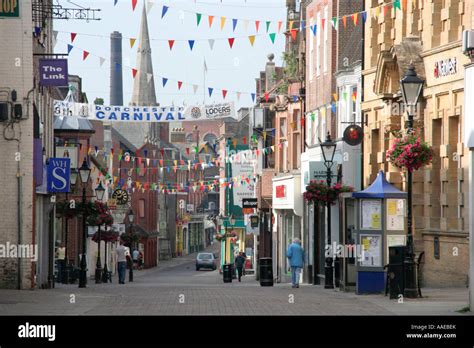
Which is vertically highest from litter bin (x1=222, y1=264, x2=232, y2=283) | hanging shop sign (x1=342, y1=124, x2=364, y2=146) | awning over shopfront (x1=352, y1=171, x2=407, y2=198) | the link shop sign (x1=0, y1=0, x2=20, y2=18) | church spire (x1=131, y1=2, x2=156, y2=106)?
church spire (x1=131, y1=2, x2=156, y2=106)

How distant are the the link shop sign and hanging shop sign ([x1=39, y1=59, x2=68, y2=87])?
7850mm

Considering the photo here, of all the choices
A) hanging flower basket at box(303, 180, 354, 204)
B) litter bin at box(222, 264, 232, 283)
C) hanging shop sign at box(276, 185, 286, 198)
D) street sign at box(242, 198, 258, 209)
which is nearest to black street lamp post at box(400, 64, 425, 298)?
hanging flower basket at box(303, 180, 354, 204)

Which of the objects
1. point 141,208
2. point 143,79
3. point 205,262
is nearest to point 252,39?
point 205,262

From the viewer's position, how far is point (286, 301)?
91.1 ft

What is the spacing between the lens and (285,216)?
6156 cm

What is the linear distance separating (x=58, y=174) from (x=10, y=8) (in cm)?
1080

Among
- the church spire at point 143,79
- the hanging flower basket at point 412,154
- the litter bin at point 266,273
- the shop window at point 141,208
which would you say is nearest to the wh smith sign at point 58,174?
the litter bin at point 266,273

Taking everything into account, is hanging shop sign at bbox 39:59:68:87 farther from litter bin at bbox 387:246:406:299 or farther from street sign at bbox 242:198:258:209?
street sign at bbox 242:198:258:209

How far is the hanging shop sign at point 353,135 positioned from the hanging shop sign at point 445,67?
756 cm

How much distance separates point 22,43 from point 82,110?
14728 mm

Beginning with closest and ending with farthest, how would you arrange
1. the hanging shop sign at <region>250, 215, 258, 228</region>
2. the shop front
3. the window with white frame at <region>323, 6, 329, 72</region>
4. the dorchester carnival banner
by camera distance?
the dorchester carnival banner < the window with white frame at <region>323, 6, 329, 72</region> < the shop front < the hanging shop sign at <region>250, 215, 258, 228</region>

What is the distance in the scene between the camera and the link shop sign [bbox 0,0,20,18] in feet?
91.2

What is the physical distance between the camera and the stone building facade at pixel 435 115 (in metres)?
33.0
